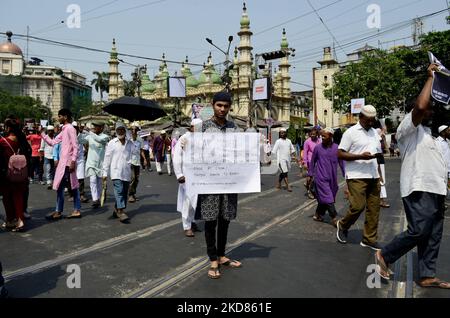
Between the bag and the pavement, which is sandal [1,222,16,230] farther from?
the bag

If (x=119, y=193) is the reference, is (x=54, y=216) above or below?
below

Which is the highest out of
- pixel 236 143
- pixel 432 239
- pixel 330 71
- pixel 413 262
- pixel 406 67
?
pixel 330 71

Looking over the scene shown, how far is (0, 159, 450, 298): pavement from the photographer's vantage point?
391 centimetres

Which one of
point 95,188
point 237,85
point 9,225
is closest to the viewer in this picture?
point 9,225

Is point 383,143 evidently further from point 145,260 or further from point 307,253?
point 145,260

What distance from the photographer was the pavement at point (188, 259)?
391cm

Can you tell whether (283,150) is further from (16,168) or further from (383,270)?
(383,270)

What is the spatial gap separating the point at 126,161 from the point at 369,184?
4.33m

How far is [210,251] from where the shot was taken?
14.3 feet

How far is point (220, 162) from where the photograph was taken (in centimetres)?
427

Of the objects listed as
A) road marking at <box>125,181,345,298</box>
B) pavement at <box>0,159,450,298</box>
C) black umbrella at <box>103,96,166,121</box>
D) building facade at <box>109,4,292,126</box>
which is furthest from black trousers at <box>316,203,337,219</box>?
building facade at <box>109,4,292,126</box>

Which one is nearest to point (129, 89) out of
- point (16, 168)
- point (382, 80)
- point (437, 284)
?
point (382, 80)

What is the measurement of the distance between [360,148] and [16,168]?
5343 mm
